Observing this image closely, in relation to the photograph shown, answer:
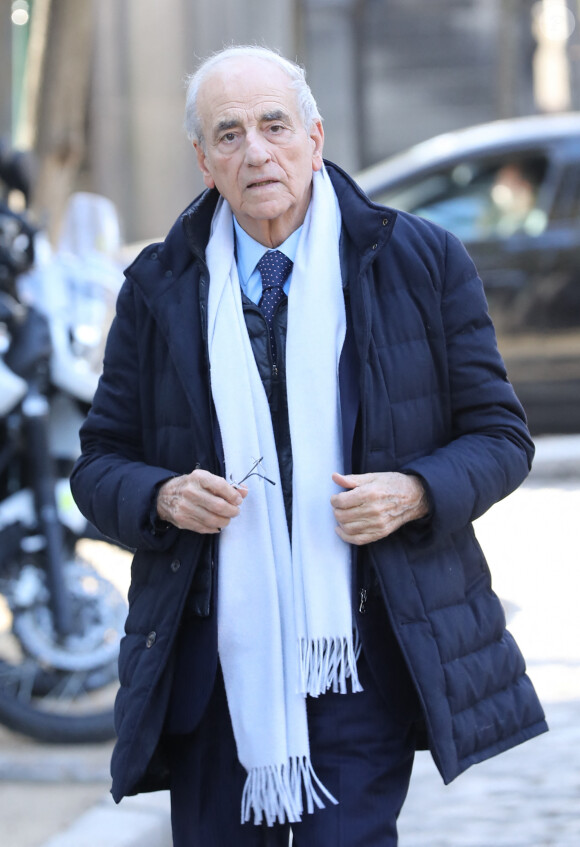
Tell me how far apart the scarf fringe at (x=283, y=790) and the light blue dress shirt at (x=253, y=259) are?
2.66 ft

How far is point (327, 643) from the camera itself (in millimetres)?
2473

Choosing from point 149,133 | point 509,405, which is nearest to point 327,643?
point 509,405

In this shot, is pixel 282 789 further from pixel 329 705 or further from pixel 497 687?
pixel 497 687

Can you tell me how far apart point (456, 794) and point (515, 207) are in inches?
205

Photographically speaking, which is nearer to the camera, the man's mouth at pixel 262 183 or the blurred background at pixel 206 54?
the man's mouth at pixel 262 183

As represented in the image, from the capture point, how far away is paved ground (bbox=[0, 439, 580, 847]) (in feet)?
12.5

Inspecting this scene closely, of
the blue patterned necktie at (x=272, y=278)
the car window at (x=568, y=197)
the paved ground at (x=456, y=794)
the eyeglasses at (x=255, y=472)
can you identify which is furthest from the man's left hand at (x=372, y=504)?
the car window at (x=568, y=197)

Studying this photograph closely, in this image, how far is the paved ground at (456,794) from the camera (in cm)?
381

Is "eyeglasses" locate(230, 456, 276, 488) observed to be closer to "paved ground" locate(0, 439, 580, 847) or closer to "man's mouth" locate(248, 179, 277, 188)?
"man's mouth" locate(248, 179, 277, 188)

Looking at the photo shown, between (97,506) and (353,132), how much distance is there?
19.4 m

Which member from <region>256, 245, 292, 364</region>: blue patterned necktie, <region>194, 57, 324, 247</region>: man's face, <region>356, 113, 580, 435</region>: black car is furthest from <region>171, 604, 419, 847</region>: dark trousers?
<region>356, 113, 580, 435</region>: black car

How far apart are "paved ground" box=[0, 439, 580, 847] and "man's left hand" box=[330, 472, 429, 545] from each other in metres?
1.62

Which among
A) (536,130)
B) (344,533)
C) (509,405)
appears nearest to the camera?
(344,533)

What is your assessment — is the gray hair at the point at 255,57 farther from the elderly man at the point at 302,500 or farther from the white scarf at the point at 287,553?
the white scarf at the point at 287,553
